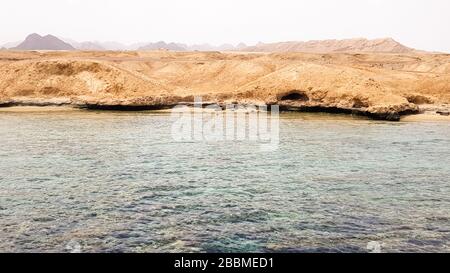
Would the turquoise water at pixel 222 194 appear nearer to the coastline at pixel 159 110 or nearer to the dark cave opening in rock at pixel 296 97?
the coastline at pixel 159 110

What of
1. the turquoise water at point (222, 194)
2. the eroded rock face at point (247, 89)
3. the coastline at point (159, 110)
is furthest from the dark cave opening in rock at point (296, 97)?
the turquoise water at point (222, 194)

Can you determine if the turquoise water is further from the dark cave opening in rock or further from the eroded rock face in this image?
the dark cave opening in rock

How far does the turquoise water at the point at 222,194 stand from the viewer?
10320 mm

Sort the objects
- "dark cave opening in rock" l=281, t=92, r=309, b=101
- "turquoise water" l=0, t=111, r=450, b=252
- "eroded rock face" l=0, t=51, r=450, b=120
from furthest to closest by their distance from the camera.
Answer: "dark cave opening in rock" l=281, t=92, r=309, b=101 < "eroded rock face" l=0, t=51, r=450, b=120 < "turquoise water" l=0, t=111, r=450, b=252

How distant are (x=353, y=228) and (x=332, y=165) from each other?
7.29 m

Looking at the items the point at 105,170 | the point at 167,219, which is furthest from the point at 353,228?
the point at 105,170

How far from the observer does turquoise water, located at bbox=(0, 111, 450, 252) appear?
10.3 metres

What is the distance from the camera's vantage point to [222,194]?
13.9 m

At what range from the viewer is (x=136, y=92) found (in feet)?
147

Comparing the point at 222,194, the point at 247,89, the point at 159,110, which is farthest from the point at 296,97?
the point at 222,194

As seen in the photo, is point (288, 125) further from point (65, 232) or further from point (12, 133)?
point (65, 232)

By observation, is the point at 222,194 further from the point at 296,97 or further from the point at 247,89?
the point at 247,89

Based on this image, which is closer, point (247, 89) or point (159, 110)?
point (159, 110)

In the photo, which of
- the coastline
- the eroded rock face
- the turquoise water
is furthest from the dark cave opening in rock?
the turquoise water
